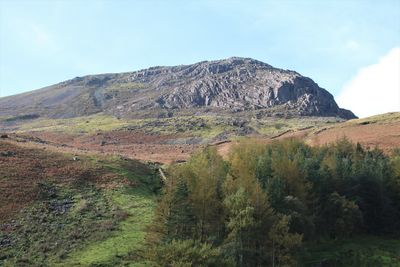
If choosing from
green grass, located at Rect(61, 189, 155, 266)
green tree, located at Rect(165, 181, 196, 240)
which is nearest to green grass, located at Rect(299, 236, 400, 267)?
green tree, located at Rect(165, 181, 196, 240)

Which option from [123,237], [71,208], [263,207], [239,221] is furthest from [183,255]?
[71,208]

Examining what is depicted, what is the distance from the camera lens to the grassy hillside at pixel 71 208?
5356cm

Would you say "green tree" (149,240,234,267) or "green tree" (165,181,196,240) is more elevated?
"green tree" (165,181,196,240)

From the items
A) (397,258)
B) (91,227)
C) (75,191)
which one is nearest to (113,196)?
(75,191)

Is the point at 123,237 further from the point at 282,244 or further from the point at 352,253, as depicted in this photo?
the point at 352,253

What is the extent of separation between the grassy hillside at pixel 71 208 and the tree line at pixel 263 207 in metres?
7.10

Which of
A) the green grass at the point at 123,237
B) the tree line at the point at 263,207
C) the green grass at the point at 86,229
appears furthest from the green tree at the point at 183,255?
the green grass at the point at 123,237

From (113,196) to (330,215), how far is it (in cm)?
3528

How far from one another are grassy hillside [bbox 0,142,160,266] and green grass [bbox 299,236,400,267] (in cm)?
2431

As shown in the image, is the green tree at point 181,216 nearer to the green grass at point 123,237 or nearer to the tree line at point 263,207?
the tree line at point 263,207

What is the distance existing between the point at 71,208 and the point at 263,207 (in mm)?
29327

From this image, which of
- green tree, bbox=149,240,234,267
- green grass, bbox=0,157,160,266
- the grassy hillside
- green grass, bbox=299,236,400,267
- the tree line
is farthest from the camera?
green grass, bbox=299,236,400,267

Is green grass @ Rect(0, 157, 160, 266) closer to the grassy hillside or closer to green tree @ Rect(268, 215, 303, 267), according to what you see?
the grassy hillside

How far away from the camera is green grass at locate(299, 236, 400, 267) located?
211 ft
